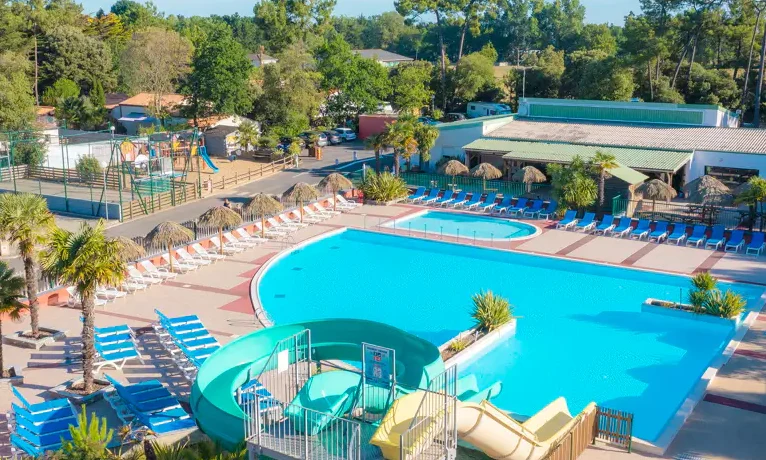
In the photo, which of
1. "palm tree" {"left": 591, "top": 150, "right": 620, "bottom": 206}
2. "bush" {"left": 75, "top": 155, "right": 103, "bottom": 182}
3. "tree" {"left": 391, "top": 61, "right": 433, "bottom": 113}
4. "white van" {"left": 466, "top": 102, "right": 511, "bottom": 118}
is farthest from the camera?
"white van" {"left": 466, "top": 102, "right": 511, "bottom": 118}

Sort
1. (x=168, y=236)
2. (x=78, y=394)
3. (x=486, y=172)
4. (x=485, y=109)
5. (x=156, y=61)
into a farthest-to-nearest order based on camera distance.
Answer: (x=485, y=109)
(x=156, y=61)
(x=486, y=172)
(x=168, y=236)
(x=78, y=394)

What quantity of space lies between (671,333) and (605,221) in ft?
33.8

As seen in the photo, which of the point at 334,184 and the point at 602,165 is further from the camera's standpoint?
the point at 334,184

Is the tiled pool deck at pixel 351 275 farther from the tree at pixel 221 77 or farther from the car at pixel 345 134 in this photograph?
the car at pixel 345 134

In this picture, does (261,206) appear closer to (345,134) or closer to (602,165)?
(602,165)

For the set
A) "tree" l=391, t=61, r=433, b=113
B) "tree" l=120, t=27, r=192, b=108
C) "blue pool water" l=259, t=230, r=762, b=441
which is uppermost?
"tree" l=120, t=27, r=192, b=108

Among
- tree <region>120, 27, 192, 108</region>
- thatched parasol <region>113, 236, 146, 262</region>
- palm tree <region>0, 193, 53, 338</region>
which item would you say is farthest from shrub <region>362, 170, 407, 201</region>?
tree <region>120, 27, 192, 108</region>

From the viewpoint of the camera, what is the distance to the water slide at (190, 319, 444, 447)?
12.2m

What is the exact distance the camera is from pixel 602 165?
31.2 metres

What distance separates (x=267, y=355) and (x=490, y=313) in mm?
7542

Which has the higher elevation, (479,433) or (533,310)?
(479,433)

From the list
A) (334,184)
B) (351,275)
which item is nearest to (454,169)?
(334,184)

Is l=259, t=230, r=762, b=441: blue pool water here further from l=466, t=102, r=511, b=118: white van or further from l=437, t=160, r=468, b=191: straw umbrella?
l=466, t=102, r=511, b=118: white van

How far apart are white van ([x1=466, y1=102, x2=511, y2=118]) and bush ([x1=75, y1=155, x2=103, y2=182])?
3137cm
